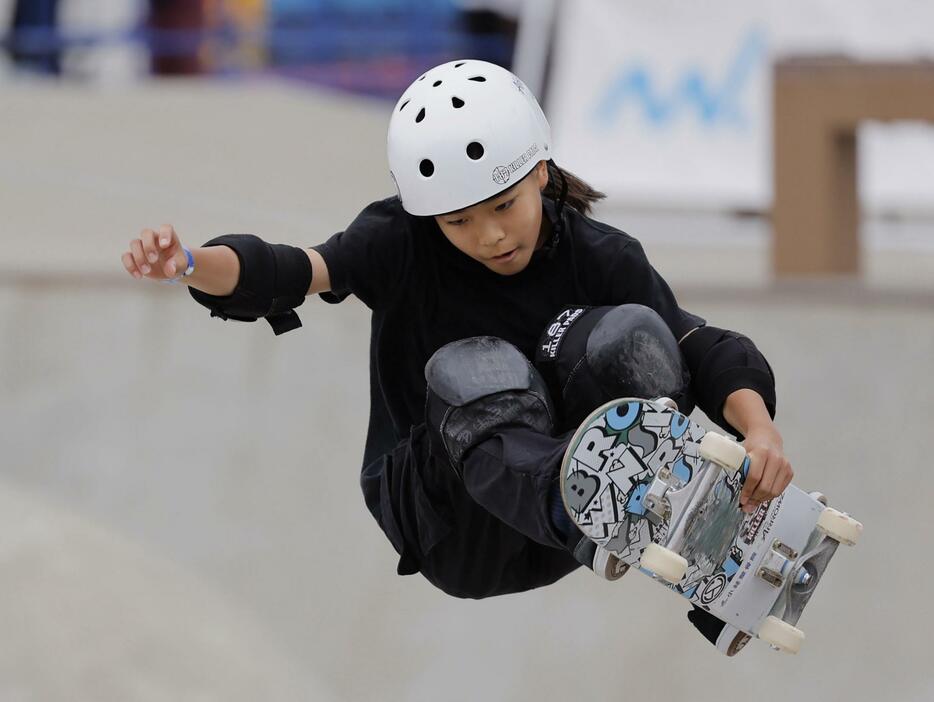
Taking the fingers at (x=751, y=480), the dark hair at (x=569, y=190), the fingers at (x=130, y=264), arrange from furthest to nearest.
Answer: the dark hair at (x=569, y=190) → the fingers at (x=751, y=480) → the fingers at (x=130, y=264)

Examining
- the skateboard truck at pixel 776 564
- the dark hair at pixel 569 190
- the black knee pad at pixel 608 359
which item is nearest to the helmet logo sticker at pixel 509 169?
the dark hair at pixel 569 190

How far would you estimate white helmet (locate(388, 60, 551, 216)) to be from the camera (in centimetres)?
360

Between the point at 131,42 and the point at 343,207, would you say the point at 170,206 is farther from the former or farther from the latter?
the point at 131,42

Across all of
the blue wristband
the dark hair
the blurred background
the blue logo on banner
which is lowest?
the blurred background

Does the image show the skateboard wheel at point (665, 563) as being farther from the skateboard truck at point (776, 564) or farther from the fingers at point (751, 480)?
the skateboard truck at point (776, 564)

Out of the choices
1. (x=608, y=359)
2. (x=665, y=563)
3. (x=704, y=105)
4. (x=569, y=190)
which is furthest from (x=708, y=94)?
(x=665, y=563)

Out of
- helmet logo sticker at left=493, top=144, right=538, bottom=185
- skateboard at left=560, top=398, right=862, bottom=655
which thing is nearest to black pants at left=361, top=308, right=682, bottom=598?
skateboard at left=560, top=398, right=862, bottom=655

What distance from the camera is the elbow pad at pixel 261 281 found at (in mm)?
3504

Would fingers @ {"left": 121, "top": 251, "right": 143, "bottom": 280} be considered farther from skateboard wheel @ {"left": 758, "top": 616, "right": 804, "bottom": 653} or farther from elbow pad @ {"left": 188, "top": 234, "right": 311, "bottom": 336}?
skateboard wheel @ {"left": 758, "top": 616, "right": 804, "bottom": 653}

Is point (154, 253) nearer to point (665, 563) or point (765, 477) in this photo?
point (665, 563)

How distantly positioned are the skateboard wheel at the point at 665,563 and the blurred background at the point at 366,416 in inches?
136

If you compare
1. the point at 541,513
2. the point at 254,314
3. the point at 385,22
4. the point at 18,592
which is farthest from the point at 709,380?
the point at 385,22

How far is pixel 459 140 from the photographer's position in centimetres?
362

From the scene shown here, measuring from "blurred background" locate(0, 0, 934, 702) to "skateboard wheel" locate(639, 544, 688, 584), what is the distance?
3450mm
